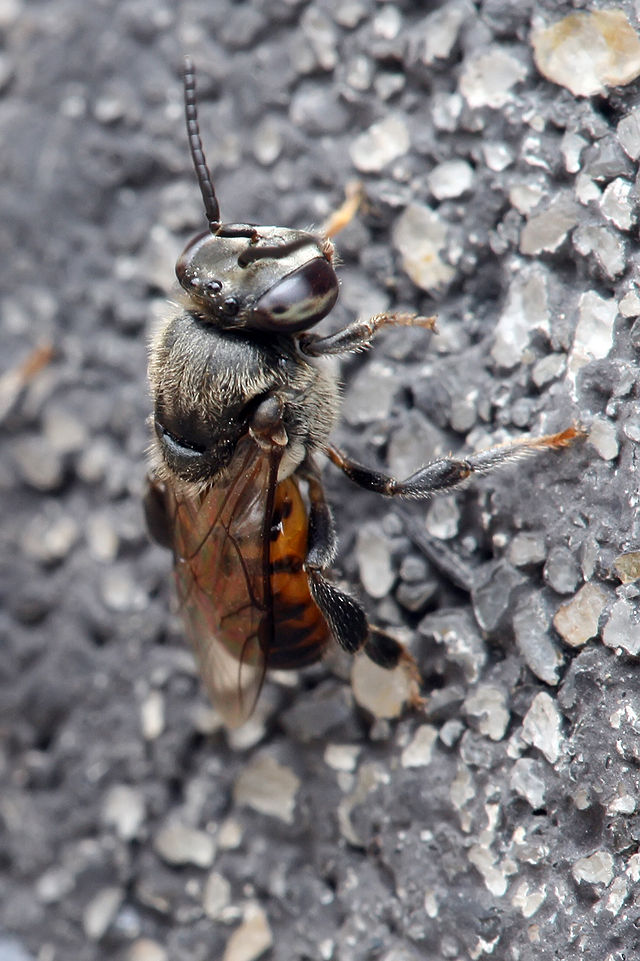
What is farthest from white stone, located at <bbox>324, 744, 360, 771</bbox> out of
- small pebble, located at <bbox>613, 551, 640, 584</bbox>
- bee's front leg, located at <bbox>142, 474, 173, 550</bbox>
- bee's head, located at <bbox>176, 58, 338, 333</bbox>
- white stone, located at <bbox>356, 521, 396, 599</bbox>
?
bee's head, located at <bbox>176, 58, 338, 333</bbox>

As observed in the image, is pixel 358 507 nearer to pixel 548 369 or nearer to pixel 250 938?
pixel 548 369

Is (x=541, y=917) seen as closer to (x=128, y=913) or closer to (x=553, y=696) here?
(x=553, y=696)

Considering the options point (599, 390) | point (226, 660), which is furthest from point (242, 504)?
point (599, 390)

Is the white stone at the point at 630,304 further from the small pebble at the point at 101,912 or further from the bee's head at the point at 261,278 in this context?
the small pebble at the point at 101,912

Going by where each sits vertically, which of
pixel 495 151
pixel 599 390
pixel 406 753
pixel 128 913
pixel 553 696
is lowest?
pixel 128 913

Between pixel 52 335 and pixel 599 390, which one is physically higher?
pixel 599 390
